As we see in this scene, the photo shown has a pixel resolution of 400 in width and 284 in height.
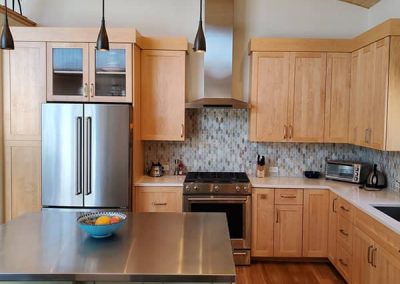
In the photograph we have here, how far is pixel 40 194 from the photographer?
377 cm

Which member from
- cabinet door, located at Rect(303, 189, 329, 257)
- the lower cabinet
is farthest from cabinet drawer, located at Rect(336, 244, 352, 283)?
the lower cabinet

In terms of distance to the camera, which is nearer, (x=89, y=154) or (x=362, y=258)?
(x=362, y=258)

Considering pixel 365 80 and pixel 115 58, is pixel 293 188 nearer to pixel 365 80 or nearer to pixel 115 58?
pixel 365 80

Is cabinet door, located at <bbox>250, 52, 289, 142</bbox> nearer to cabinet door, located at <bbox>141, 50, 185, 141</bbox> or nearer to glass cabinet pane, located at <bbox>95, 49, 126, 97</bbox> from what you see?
cabinet door, located at <bbox>141, 50, 185, 141</bbox>

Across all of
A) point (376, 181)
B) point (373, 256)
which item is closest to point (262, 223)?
point (376, 181)

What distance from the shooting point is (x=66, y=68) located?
3725mm

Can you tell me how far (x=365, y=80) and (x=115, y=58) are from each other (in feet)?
8.47

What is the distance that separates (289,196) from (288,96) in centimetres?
114

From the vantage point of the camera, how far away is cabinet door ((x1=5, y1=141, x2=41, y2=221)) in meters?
3.75

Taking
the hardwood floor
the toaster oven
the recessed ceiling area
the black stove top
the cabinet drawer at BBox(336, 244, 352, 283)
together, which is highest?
the recessed ceiling area

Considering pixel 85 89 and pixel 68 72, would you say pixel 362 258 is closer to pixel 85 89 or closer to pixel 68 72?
pixel 85 89

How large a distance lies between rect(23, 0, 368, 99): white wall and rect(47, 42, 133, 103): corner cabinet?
784 mm

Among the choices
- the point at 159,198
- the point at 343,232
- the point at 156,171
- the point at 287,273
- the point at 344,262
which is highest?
the point at 156,171

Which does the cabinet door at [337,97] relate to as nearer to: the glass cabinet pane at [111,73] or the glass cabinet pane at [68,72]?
the glass cabinet pane at [111,73]
